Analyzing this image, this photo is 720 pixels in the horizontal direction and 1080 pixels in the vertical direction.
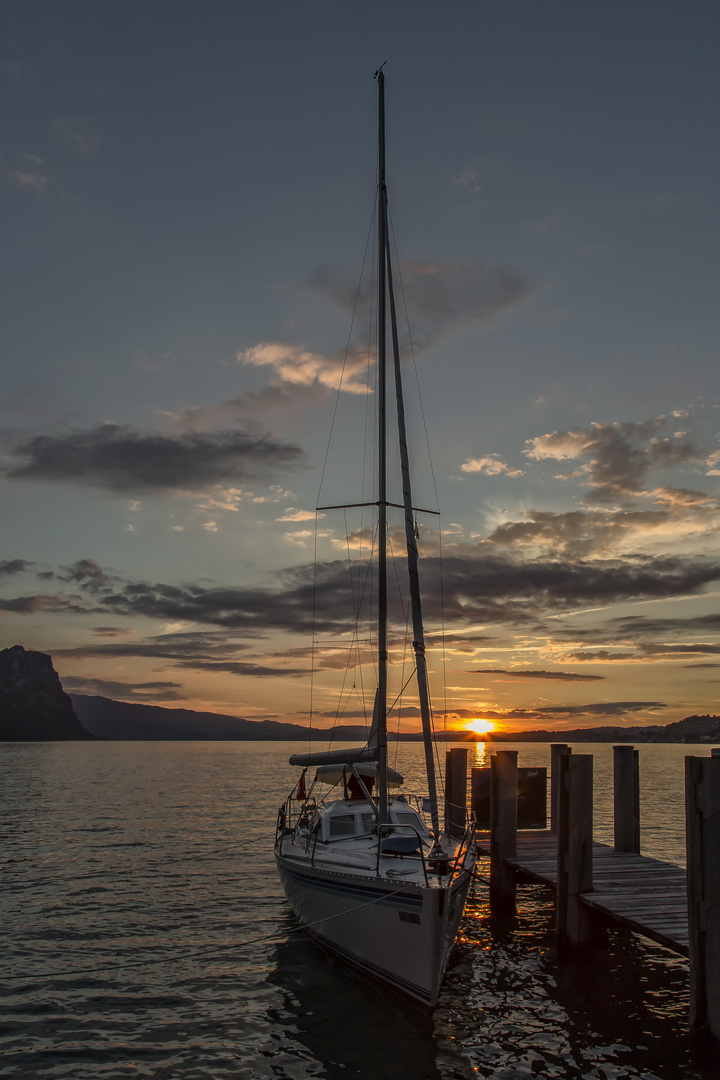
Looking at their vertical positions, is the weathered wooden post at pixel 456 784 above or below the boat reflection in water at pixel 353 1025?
above

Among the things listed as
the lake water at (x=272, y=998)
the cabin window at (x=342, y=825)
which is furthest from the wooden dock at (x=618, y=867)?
the cabin window at (x=342, y=825)

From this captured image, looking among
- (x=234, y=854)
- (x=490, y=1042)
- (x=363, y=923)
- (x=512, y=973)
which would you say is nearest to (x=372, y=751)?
(x=363, y=923)

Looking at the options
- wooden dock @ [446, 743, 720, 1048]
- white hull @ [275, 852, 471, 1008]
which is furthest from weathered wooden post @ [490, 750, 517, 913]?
white hull @ [275, 852, 471, 1008]

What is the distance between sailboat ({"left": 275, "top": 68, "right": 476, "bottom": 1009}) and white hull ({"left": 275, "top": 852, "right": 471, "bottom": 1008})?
0.02 meters

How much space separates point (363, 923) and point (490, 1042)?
2805 mm

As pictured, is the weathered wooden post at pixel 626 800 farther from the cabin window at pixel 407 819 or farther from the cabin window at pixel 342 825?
the cabin window at pixel 342 825

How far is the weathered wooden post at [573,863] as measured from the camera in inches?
560

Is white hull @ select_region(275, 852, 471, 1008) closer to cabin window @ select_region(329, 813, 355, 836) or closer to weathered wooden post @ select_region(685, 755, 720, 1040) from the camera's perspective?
cabin window @ select_region(329, 813, 355, 836)

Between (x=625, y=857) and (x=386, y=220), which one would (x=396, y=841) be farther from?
(x=386, y=220)

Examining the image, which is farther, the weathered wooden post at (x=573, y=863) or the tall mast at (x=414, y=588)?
the tall mast at (x=414, y=588)

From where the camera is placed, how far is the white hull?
12.2 meters

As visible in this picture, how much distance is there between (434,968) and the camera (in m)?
12.2

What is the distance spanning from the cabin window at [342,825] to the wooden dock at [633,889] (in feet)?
13.8

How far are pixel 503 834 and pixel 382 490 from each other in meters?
8.98
